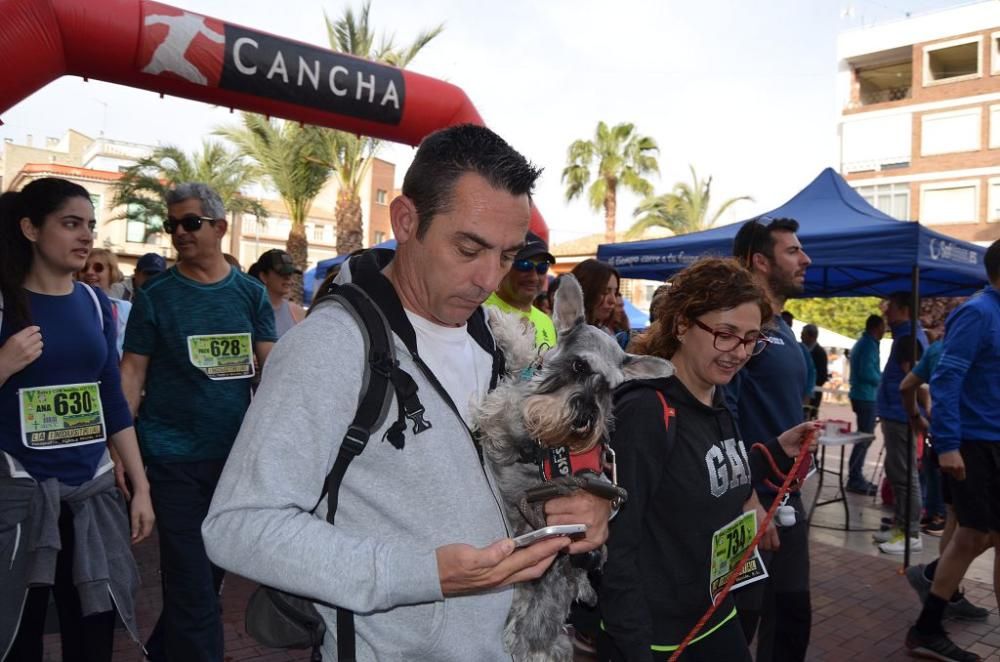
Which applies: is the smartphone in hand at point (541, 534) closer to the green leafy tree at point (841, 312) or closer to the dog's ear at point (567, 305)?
the dog's ear at point (567, 305)

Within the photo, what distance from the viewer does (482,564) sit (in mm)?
1138

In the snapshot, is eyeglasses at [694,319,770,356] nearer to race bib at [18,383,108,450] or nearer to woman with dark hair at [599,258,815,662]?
woman with dark hair at [599,258,815,662]

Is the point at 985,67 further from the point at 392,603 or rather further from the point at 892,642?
the point at 392,603

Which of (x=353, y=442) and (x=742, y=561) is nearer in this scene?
(x=353, y=442)

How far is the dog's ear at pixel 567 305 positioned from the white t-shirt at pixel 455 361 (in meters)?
0.28

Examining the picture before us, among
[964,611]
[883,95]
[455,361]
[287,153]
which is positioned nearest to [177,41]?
[455,361]

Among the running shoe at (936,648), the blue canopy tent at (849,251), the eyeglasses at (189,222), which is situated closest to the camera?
the eyeglasses at (189,222)

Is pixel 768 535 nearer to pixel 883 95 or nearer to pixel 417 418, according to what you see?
pixel 417 418

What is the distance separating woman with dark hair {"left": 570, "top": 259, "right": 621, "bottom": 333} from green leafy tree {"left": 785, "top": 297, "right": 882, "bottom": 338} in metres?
30.1

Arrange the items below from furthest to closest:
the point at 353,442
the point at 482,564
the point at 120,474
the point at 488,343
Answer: the point at 120,474
the point at 488,343
the point at 353,442
the point at 482,564

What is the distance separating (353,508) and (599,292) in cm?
362

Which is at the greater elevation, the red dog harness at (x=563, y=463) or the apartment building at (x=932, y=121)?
the apartment building at (x=932, y=121)

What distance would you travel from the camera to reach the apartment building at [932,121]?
3356 centimetres

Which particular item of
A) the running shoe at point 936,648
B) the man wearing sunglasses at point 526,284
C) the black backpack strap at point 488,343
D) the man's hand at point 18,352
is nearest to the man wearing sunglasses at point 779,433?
the man wearing sunglasses at point 526,284
